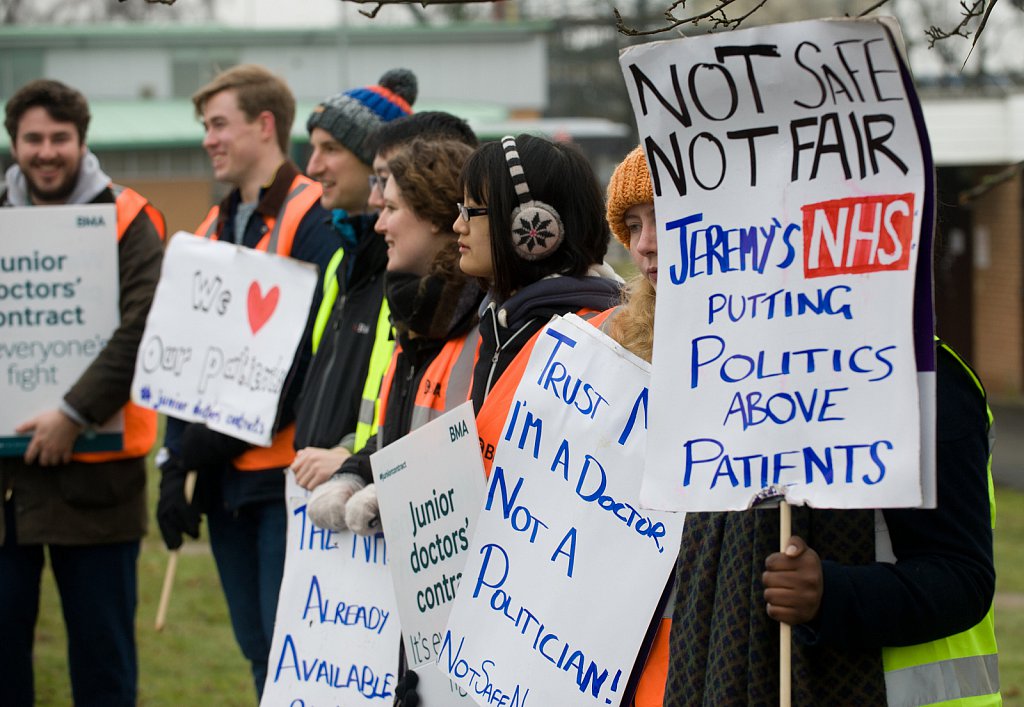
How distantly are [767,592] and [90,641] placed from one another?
11.4 ft

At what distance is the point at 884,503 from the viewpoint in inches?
86.6

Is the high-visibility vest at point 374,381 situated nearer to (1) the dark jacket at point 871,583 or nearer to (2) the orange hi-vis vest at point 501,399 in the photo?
(2) the orange hi-vis vest at point 501,399

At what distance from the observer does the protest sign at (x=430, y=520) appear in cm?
340

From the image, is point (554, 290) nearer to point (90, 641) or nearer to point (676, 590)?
point (676, 590)

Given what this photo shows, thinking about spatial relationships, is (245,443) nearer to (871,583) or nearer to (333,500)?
(333,500)

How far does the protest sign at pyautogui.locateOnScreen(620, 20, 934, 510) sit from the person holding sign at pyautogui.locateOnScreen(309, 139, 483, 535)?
1.33 metres

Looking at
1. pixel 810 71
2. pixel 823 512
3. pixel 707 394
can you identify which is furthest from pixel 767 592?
pixel 810 71

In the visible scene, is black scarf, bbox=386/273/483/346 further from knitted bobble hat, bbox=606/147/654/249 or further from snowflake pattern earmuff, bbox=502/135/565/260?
knitted bobble hat, bbox=606/147/654/249

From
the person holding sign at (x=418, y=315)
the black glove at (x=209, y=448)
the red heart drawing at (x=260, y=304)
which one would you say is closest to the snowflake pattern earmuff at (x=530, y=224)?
the person holding sign at (x=418, y=315)

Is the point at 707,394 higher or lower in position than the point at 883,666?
higher

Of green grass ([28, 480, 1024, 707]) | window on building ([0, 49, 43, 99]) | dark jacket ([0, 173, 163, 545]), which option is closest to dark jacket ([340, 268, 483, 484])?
dark jacket ([0, 173, 163, 545])

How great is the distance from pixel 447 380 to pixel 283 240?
59.7 inches

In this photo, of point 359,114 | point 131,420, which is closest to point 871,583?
point 359,114

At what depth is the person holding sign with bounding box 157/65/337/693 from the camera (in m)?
4.88
